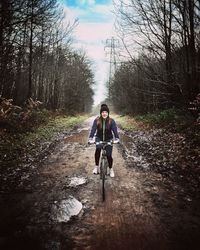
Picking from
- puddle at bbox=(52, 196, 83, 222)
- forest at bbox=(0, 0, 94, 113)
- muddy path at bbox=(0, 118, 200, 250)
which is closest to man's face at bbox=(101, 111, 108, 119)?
muddy path at bbox=(0, 118, 200, 250)

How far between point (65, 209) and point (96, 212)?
708 millimetres

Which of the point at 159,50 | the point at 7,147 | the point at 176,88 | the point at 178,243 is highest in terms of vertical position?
the point at 159,50

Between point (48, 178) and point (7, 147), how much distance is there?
4284mm

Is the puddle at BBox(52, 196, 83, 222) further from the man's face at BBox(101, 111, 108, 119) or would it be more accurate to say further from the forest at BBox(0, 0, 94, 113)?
the forest at BBox(0, 0, 94, 113)

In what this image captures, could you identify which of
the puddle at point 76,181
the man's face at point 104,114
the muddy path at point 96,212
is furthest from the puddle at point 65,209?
the man's face at point 104,114

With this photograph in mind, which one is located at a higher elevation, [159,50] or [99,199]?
[159,50]

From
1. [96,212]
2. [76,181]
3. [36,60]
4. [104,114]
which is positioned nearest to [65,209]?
[96,212]

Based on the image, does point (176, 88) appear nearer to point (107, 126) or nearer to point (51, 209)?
point (107, 126)

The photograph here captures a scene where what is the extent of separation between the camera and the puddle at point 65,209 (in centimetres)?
536

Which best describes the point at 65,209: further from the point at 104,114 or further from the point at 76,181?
the point at 104,114

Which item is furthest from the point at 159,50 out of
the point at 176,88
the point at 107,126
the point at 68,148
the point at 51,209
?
the point at 51,209

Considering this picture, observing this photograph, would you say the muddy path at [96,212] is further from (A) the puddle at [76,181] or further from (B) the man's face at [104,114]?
(B) the man's face at [104,114]

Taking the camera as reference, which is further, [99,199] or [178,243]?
[99,199]

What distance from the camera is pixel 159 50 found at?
46.9ft
